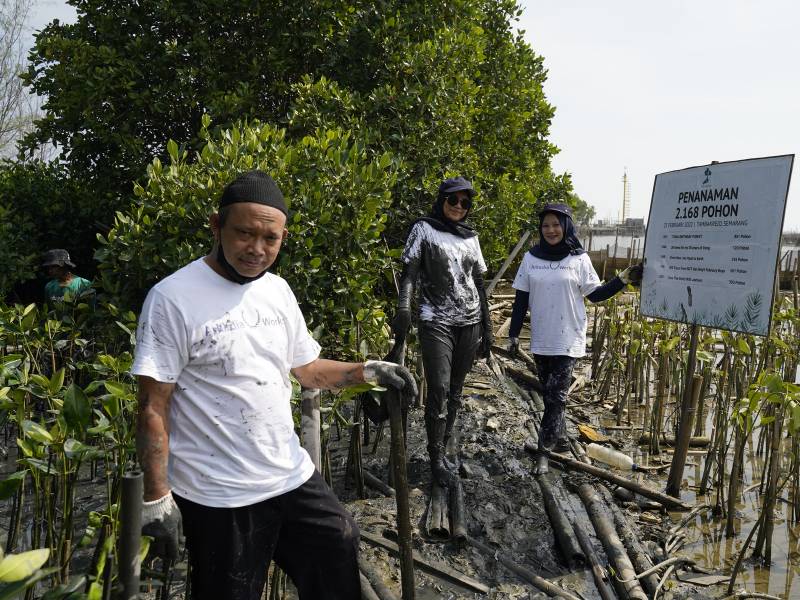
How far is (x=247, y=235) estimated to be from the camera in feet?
6.54

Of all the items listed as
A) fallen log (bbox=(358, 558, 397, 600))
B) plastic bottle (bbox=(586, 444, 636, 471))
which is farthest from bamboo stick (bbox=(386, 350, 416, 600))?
plastic bottle (bbox=(586, 444, 636, 471))

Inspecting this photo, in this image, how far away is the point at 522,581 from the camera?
3348mm

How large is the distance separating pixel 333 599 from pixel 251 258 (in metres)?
1.19

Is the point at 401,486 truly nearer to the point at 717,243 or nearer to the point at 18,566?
the point at 18,566

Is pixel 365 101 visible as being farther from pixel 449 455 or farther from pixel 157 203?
pixel 449 455

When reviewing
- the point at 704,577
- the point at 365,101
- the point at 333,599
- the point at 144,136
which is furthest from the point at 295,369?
the point at 144,136

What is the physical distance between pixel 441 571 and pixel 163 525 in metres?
1.94

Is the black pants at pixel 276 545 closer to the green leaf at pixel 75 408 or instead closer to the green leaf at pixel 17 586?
the green leaf at pixel 75 408

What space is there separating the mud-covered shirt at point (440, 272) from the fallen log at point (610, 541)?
1441 mm

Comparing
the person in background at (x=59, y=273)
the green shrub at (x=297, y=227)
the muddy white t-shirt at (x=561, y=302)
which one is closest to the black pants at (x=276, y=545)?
the green shrub at (x=297, y=227)

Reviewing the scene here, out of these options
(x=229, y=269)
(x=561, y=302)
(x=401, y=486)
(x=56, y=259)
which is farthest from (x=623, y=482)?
(x=56, y=259)

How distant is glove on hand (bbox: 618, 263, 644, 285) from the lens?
477 centimetres

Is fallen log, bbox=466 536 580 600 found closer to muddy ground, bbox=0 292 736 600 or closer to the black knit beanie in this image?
muddy ground, bbox=0 292 736 600

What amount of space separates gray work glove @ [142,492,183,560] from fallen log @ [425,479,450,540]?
7.02 ft
